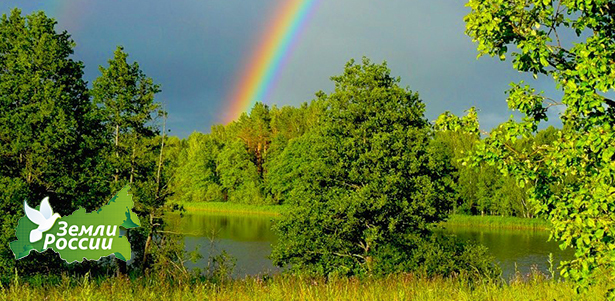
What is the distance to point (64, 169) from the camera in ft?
69.8

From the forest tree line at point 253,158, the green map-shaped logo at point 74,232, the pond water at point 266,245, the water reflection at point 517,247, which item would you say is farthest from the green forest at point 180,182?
the forest tree line at point 253,158

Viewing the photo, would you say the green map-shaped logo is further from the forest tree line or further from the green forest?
the forest tree line

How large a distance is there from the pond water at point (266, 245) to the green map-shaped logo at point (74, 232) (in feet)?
13.5

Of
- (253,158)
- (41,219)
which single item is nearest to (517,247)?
(41,219)

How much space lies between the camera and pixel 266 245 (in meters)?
45.4

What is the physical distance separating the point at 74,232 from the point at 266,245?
91.0 feet

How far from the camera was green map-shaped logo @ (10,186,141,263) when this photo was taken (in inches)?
689

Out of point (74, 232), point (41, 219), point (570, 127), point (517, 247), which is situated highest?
point (570, 127)

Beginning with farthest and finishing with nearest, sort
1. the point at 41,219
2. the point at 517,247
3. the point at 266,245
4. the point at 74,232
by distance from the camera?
the point at 517,247 → the point at 266,245 → the point at 74,232 → the point at 41,219

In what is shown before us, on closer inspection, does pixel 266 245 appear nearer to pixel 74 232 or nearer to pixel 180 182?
pixel 180 182

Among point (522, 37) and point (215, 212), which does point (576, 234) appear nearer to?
point (522, 37)

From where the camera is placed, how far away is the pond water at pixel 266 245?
3369 cm

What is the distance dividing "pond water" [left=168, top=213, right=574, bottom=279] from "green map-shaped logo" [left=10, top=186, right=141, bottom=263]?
162 inches

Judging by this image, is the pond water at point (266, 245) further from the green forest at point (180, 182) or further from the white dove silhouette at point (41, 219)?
the white dove silhouette at point (41, 219)
